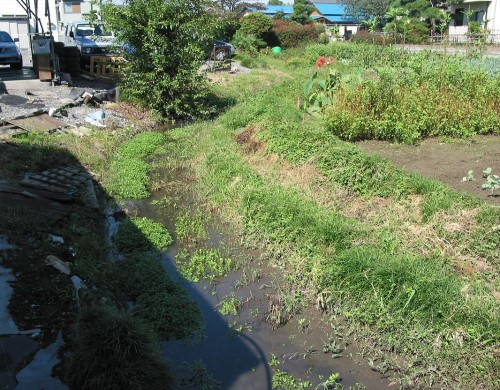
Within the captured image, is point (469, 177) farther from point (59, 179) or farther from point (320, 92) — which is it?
point (59, 179)

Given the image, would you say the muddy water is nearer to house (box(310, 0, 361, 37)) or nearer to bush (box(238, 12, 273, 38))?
bush (box(238, 12, 273, 38))

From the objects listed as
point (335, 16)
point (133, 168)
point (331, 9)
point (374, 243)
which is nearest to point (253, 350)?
point (374, 243)

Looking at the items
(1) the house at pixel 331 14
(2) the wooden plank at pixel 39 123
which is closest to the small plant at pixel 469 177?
(2) the wooden plank at pixel 39 123

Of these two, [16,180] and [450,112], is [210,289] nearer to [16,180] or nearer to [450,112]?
[16,180]

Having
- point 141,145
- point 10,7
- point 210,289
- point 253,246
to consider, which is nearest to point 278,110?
point 141,145

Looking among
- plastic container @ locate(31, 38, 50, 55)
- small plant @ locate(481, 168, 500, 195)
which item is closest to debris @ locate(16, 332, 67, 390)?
small plant @ locate(481, 168, 500, 195)

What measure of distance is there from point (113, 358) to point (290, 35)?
30.9 meters

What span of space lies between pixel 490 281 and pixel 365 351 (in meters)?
1.70

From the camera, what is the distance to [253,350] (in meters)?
4.88

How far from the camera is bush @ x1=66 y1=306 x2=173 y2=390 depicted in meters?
3.76

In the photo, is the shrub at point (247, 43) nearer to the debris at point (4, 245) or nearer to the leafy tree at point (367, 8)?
the debris at point (4, 245)

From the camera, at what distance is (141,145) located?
36.6 ft

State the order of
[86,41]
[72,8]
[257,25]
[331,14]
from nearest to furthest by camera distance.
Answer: [86,41], [257,25], [72,8], [331,14]

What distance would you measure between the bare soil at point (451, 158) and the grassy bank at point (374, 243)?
62 centimetres
